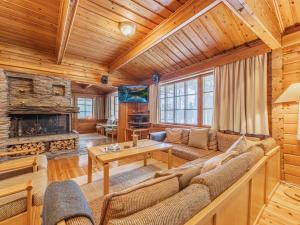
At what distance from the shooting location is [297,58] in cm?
240

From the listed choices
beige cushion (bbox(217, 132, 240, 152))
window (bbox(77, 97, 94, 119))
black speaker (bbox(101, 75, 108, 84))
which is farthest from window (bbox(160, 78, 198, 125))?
window (bbox(77, 97, 94, 119))

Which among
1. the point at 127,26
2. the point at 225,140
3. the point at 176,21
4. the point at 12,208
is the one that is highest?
the point at 127,26

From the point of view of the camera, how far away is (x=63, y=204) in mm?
801

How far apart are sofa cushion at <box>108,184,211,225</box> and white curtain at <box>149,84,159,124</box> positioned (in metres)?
4.06

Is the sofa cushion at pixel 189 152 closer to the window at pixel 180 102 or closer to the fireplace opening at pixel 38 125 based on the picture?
the window at pixel 180 102

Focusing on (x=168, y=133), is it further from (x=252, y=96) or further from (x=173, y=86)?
(x=252, y=96)

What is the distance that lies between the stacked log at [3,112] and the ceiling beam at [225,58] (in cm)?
399

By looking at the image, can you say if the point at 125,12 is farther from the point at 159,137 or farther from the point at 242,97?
the point at 159,137

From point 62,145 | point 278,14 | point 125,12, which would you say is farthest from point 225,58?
point 62,145

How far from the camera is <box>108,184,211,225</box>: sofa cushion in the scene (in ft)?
2.05

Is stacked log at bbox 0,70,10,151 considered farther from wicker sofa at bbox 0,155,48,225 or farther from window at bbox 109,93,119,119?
window at bbox 109,93,119,119

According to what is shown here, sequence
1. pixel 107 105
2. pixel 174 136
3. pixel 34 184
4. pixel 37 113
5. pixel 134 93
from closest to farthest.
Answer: pixel 34 184 → pixel 174 136 → pixel 37 113 → pixel 134 93 → pixel 107 105

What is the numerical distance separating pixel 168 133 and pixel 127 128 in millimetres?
1827

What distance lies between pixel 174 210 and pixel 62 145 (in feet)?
14.0
